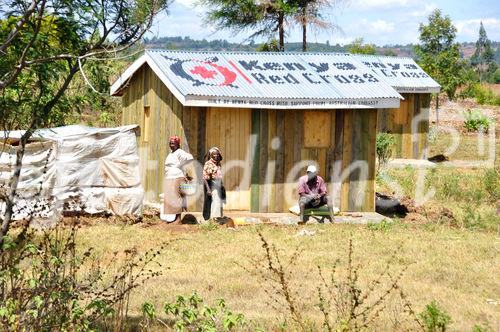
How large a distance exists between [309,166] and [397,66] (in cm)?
1305

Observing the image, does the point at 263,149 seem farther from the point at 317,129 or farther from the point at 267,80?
the point at 267,80

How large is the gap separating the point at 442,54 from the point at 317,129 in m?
19.3

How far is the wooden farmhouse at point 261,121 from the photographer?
16266mm

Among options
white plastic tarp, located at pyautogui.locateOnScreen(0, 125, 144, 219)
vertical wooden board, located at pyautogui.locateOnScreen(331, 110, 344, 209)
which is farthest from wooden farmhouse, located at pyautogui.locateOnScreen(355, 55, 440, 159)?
white plastic tarp, located at pyautogui.locateOnScreen(0, 125, 144, 219)

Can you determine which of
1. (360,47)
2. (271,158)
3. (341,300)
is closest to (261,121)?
(271,158)

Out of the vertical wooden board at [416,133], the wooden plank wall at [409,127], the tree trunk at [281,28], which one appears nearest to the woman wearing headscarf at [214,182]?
the wooden plank wall at [409,127]

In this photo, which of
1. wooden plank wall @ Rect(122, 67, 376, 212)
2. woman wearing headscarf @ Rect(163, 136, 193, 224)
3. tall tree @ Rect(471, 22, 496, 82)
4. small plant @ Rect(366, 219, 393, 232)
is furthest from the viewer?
tall tree @ Rect(471, 22, 496, 82)

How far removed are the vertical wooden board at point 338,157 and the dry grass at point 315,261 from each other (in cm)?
205

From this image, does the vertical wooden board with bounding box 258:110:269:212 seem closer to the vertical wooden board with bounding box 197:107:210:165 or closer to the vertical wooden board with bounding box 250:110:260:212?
the vertical wooden board with bounding box 250:110:260:212

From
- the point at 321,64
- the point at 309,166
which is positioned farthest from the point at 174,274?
the point at 321,64

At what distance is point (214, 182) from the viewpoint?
15477 mm

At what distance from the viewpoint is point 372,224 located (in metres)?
15.4

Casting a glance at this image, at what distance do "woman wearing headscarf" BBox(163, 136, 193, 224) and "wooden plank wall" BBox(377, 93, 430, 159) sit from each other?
46.0 feet

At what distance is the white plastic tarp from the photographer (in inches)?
584
